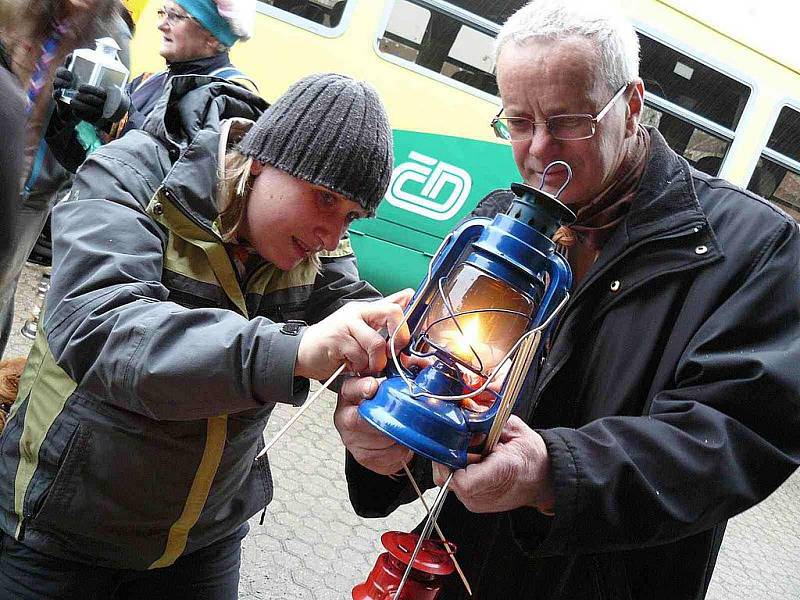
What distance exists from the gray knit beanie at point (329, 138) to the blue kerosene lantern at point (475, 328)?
1.49ft

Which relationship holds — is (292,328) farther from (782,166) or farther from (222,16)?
(782,166)

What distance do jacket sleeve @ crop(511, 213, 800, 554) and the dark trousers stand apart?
34.8 inches

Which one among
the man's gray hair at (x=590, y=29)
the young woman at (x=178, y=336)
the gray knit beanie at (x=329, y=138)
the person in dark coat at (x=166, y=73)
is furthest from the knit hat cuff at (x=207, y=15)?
the man's gray hair at (x=590, y=29)

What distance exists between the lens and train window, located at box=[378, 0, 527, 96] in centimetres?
586

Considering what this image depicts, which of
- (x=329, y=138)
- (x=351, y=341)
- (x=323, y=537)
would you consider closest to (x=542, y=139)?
(x=329, y=138)

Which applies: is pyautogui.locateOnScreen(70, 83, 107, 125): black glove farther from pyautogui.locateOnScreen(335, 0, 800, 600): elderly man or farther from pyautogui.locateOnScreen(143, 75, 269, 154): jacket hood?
pyautogui.locateOnScreen(335, 0, 800, 600): elderly man

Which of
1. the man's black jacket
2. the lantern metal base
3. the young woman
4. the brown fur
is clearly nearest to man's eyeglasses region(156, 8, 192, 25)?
the young woman

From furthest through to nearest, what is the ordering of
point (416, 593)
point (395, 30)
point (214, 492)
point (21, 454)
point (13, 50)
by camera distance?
point (395, 30), point (214, 492), point (21, 454), point (416, 593), point (13, 50)

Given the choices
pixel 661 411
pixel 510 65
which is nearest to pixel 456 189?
pixel 510 65

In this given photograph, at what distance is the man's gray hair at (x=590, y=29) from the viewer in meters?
1.68

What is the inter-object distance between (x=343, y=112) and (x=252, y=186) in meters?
0.28

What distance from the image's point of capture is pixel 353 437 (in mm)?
1444

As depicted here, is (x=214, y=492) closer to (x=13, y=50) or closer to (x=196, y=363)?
(x=196, y=363)

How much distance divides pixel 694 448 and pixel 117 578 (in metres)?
1.36
